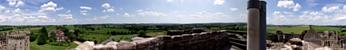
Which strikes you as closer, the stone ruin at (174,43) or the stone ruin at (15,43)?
the stone ruin at (174,43)

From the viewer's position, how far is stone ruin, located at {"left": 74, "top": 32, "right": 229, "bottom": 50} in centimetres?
646

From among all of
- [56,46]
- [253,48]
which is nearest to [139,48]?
[253,48]

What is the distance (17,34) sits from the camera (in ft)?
200

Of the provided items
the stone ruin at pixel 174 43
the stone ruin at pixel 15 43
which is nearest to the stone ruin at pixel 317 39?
the stone ruin at pixel 174 43

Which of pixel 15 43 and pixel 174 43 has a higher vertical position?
pixel 174 43

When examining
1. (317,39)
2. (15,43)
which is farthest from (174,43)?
(15,43)

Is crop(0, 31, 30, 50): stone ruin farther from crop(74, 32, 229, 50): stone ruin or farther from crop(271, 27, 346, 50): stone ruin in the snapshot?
crop(74, 32, 229, 50): stone ruin

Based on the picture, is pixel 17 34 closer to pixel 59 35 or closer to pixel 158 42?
pixel 59 35

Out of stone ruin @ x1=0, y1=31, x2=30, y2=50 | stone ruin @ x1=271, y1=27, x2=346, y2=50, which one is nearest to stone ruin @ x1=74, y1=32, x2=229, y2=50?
stone ruin @ x1=271, y1=27, x2=346, y2=50

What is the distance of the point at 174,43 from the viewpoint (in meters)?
8.89

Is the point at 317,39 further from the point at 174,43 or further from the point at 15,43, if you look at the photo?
the point at 15,43

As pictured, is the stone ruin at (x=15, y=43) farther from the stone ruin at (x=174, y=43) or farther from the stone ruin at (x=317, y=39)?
the stone ruin at (x=174, y=43)

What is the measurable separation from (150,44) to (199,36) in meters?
3.40

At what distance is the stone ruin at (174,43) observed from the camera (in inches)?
254
